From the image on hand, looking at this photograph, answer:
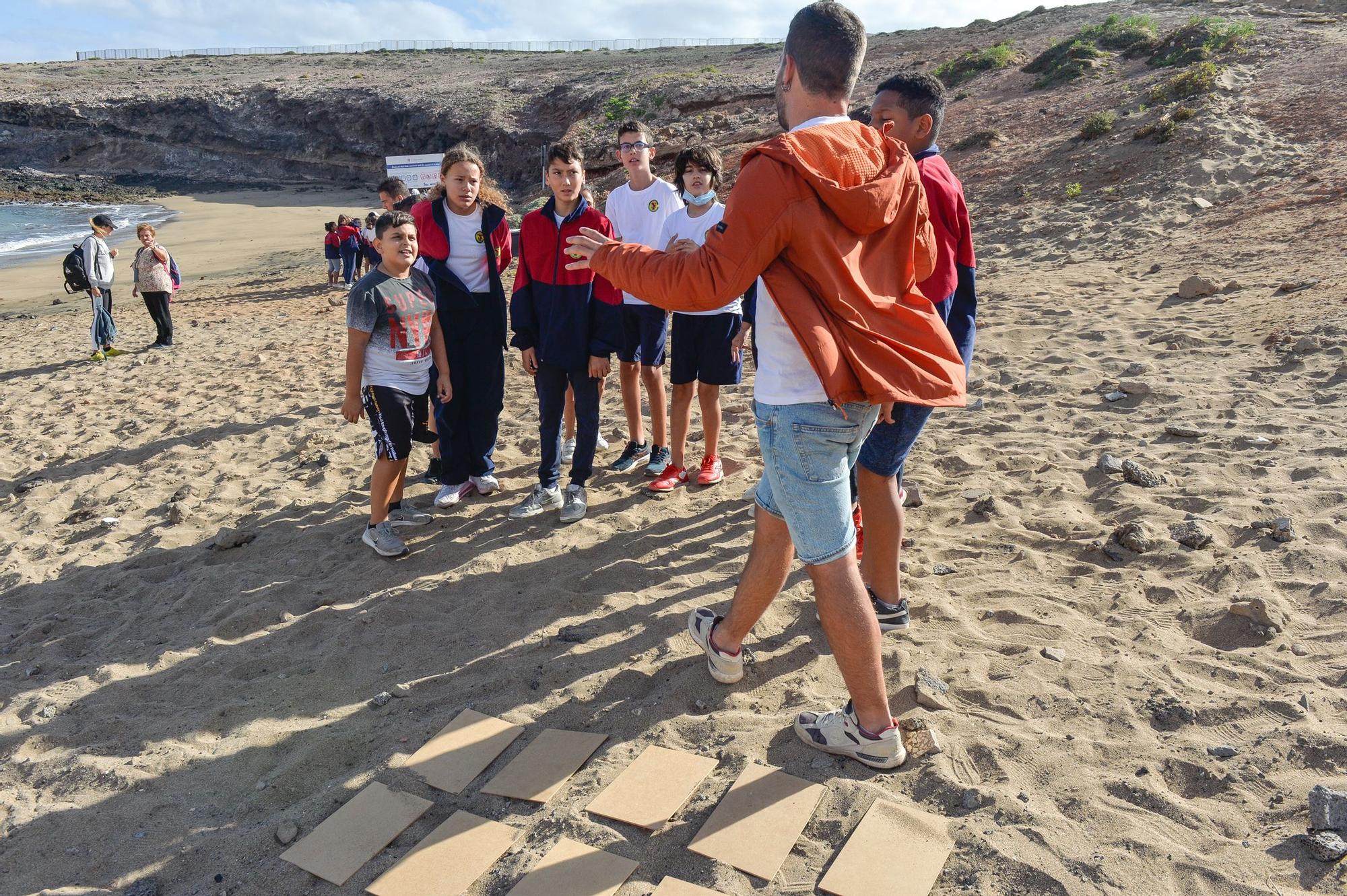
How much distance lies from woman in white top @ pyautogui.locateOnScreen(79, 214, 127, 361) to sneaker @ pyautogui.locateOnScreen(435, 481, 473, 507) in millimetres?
7137

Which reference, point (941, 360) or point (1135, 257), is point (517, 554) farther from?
point (1135, 257)

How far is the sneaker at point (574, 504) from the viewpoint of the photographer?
4.67 metres

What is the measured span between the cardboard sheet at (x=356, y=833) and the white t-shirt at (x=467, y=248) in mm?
2806

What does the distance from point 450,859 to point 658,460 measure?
314 centimetres

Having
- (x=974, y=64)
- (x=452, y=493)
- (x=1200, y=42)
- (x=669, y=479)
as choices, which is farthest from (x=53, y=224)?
(x=1200, y=42)

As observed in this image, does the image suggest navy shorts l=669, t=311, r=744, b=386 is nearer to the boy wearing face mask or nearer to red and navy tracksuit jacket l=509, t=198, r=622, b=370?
the boy wearing face mask

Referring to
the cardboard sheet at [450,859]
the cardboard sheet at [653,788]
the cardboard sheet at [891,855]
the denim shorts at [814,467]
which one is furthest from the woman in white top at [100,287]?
the cardboard sheet at [891,855]

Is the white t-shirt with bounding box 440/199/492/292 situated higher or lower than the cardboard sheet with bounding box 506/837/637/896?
higher

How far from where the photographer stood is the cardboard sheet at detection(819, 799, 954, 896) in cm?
218

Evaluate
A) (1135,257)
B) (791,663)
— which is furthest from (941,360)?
(1135,257)

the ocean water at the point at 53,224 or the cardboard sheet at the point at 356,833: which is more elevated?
the ocean water at the point at 53,224

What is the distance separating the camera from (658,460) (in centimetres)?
528

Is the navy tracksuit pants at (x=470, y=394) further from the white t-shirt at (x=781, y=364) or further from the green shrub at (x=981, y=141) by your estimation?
the green shrub at (x=981, y=141)

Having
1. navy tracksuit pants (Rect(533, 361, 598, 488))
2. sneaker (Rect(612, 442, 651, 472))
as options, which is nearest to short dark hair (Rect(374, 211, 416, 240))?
navy tracksuit pants (Rect(533, 361, 598, 488))
